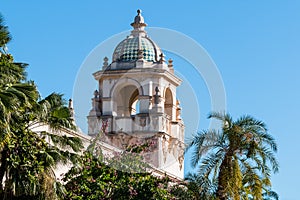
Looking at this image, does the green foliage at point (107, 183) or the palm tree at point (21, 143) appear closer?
the palm tree at point (21, 143)

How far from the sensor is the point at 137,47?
57.2 m

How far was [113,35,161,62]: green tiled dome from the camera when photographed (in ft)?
187

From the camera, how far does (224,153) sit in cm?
2736

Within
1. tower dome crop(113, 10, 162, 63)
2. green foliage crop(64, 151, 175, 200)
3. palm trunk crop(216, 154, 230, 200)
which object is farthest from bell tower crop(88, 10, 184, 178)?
palm trunk crop(216, 154, 230, 200)

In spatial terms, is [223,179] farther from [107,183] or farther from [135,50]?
[135,50]

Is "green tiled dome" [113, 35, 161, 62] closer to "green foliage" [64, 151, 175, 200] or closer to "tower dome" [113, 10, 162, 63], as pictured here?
"tower dome" [113, 10, 162, 63]

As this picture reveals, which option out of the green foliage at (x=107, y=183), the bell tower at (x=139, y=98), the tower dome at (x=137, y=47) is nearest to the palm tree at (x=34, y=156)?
the green foliage at (x=107, y=183)

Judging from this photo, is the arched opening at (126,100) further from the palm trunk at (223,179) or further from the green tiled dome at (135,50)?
the palm trunk at (223,179)

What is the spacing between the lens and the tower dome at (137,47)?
57.1 metres

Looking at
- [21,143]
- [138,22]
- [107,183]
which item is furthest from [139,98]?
[21,143]

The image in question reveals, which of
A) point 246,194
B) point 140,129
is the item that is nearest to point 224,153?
point 246,194

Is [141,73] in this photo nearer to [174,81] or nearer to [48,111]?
[174,81]

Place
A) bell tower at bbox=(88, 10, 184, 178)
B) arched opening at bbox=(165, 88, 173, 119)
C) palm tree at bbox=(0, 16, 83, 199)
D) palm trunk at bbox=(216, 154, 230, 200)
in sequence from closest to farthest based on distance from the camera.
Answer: palm tree at bbox=(0, 16, 83, 199), palm trunk at bbox=(216, 154, 230, 200), bell tower at bbox=(88, 10, 184, 178), arched opening at bbox=(165, 88, 173, 119)

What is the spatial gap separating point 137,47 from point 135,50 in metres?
0.24
